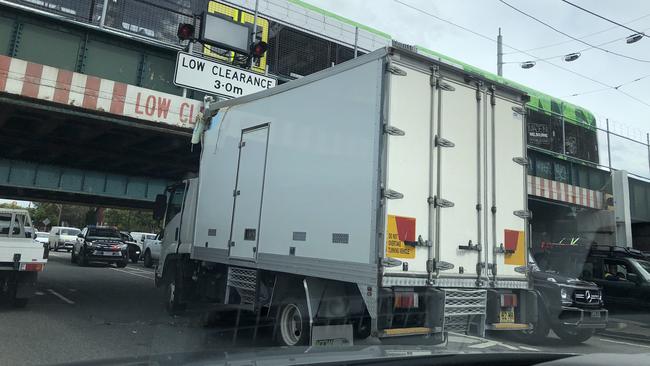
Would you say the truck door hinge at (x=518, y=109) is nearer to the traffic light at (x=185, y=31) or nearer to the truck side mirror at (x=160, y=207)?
the traffic light at (x=185, y=31)

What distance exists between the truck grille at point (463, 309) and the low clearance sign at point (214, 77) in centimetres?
521

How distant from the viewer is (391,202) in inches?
217

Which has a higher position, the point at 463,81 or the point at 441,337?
the point at 463,81

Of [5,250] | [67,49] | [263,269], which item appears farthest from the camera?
[67,49]

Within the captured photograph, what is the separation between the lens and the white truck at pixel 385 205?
18.3ft

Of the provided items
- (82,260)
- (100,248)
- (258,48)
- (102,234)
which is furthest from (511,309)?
(102,234)

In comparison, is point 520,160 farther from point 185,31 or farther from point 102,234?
point 102,234

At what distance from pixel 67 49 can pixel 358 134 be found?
835 centimetres

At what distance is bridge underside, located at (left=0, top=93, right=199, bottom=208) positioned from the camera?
11.6 m

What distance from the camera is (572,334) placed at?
364 inches

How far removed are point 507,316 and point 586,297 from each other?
148 inches

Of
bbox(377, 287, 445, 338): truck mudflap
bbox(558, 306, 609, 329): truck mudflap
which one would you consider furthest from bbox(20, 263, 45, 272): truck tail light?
bbox(558, 306, 609, 329): truck mudflap

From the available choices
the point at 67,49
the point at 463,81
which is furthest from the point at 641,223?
the point at 67,49

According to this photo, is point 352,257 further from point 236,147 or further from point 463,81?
point 236,147
